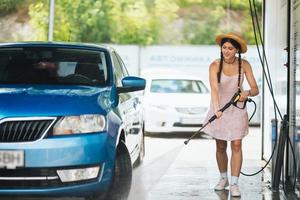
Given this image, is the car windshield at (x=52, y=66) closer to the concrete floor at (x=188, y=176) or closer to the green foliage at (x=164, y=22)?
the concrete floor at (x=188, y=176)

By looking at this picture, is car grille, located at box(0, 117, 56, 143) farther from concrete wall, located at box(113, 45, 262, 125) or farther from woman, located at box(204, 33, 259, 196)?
concrete wall, located at box(113, 45, 262, 125)

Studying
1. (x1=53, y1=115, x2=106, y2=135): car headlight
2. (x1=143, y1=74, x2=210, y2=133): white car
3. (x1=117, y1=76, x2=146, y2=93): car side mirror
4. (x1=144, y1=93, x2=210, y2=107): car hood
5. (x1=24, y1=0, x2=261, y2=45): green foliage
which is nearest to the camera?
(x1=53, y1=115, x2=106, y2=135): car headlight

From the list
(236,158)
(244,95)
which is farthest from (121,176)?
(244,95)

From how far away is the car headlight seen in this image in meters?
5.02

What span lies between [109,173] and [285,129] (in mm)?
2301

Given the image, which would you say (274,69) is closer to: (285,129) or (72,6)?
(285,129)

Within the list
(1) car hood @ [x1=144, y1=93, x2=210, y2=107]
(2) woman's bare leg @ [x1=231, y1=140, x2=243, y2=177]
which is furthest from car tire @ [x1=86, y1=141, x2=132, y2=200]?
(1) car hood @ [x1=144, y1=93, x2=210, y2=107]

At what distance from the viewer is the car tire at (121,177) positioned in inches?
221

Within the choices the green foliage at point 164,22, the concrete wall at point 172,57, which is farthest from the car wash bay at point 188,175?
the green foliage at point 164,22

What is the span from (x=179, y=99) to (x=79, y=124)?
9.91m

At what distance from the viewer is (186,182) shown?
7484 millimetres

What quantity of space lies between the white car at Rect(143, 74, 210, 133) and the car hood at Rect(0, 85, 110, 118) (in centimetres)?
875

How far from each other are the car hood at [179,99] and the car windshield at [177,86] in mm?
317

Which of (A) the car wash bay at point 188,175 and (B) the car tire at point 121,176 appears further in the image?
(A) the car wash bay at point 188,175
